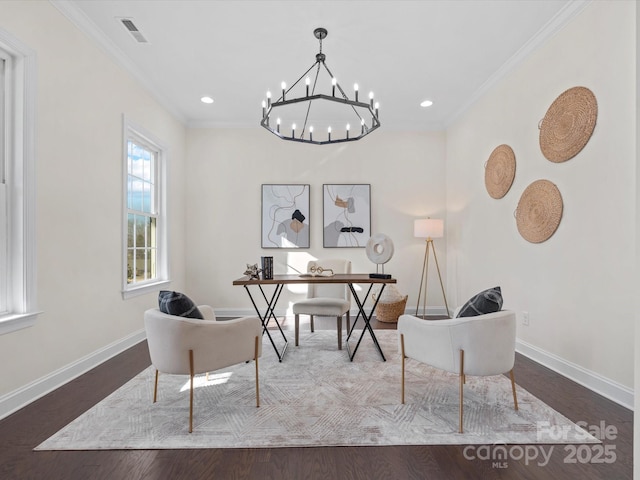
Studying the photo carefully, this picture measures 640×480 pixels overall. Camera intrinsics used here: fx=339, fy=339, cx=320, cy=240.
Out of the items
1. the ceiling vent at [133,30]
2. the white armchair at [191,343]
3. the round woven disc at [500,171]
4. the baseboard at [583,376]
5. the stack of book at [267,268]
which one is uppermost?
the ceiling vent at [133,30]

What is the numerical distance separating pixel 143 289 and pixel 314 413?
2649 mm

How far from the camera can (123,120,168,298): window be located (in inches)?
150

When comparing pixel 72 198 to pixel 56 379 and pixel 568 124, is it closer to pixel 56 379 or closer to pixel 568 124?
pixel 56 379

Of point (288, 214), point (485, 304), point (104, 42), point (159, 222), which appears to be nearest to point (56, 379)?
point (159, 222)

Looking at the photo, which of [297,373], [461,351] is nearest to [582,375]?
[461,351]

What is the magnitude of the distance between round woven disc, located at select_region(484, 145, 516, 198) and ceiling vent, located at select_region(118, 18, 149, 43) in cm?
371

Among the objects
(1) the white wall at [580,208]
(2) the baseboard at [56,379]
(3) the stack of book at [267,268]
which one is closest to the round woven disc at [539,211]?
(1) the white wall at [580,208]

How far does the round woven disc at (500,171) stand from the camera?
11.5ft

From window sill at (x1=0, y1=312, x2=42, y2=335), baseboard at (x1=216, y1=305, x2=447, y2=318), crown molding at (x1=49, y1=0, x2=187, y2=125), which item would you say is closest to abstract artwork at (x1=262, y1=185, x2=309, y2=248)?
baseboard at (x1=216, y1=305, x2=447, y2=318)

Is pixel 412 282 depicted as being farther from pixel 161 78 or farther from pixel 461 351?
pixel 161 78

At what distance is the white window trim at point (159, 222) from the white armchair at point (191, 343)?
1.78 m

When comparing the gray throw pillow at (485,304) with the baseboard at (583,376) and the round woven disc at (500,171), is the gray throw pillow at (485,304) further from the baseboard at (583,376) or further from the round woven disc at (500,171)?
the round woven disc at (500,171)

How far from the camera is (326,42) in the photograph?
3.12m

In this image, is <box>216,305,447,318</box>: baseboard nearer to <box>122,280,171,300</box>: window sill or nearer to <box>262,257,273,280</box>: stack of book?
<box>122,280,171,300</box>: window sill
